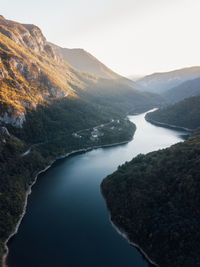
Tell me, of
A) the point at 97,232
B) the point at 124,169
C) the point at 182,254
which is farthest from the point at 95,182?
the point at 182,254

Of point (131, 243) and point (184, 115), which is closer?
point (131, 243)

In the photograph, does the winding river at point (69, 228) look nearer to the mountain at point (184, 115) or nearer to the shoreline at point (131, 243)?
the shoreline at point (131, 243)

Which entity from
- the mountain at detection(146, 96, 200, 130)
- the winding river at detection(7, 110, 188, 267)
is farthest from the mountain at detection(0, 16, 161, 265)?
the mountain at detection(146, 96, 200, 130)

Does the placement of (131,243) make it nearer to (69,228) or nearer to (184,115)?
(69,228)

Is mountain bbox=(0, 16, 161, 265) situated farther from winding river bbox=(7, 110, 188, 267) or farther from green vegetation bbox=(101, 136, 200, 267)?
green vegetation bbox=(101, 136, 200, 267)

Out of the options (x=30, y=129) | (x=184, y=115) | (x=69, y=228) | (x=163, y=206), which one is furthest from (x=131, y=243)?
(x=184, y=115)

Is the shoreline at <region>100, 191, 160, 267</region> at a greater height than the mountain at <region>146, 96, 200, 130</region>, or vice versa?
the mountain at <region>146, 96, 200, 130</region>
